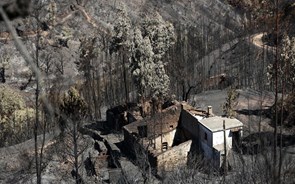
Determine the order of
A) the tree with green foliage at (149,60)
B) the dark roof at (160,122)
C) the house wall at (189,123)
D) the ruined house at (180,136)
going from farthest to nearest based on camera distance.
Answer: the tree with green foliage at (149,60) → the dark roof at (160,122) → the house wall at (189,123) → the ruined house at (180,136)

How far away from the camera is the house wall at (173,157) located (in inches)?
1138

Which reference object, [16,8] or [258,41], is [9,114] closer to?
[258,41]

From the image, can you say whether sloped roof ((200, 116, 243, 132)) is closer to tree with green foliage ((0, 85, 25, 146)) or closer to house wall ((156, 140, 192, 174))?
house wall ((156, 140, 192, 174))

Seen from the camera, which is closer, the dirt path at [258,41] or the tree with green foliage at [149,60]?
the tree with green foliage at [149,60]

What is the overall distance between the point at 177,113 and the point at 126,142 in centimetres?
369

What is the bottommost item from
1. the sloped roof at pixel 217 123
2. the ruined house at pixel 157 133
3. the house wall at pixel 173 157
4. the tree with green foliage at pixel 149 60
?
the house wall at pixel 173 157

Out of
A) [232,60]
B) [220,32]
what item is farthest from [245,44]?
[220,32]

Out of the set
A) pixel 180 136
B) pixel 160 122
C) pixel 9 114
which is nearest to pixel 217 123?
pixel 160 122

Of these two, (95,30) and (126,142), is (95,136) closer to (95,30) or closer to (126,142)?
(126,142)

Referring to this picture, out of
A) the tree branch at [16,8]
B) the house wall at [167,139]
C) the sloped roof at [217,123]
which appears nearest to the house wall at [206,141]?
the sloped roof at [217,123]

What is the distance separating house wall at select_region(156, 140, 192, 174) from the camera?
94.8 feet

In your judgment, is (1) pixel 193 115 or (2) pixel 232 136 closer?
(2) pixel 232 136

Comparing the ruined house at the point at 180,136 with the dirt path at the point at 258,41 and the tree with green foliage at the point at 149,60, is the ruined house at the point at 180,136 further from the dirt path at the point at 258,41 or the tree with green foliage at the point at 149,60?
the dirt path at the point at 258,41

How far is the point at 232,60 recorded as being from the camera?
6762 cm
